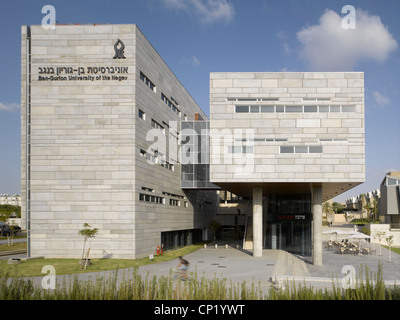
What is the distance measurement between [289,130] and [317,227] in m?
8.20

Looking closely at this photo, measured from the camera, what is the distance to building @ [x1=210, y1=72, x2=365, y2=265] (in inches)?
1237

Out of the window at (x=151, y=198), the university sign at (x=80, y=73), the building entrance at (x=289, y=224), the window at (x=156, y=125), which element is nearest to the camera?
the university sign at (x=80, y=73)

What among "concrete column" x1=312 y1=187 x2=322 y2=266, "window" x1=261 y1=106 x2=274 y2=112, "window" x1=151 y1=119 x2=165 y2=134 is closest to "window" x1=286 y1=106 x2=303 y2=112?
"window" x1=261 y1=106 x2=274 y2=112

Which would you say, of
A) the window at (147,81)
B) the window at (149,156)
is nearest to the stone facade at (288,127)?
the window at (147,81)

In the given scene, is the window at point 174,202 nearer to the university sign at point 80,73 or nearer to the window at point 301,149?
the university sign at point 80,73

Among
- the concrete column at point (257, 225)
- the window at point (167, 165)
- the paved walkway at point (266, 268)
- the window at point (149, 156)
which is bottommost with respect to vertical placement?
the paved walkway at point (266, 268)

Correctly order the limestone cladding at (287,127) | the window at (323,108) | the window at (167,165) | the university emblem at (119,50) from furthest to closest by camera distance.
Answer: the window at (167,165) < the university emblem at (119,50) < the window at (323,108) < the limestone cladding at (287,127)

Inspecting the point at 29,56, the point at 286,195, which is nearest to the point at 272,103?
the point at 286,195

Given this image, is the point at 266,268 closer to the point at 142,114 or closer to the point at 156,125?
the point at 142,114

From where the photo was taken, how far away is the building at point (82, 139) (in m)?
33.0

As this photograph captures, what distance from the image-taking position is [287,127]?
3228cm

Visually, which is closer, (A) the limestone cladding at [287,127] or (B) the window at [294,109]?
(A) the limestone cladding at [287,127]

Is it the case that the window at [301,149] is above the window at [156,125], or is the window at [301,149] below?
below

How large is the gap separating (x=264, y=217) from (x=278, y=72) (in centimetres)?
1744
